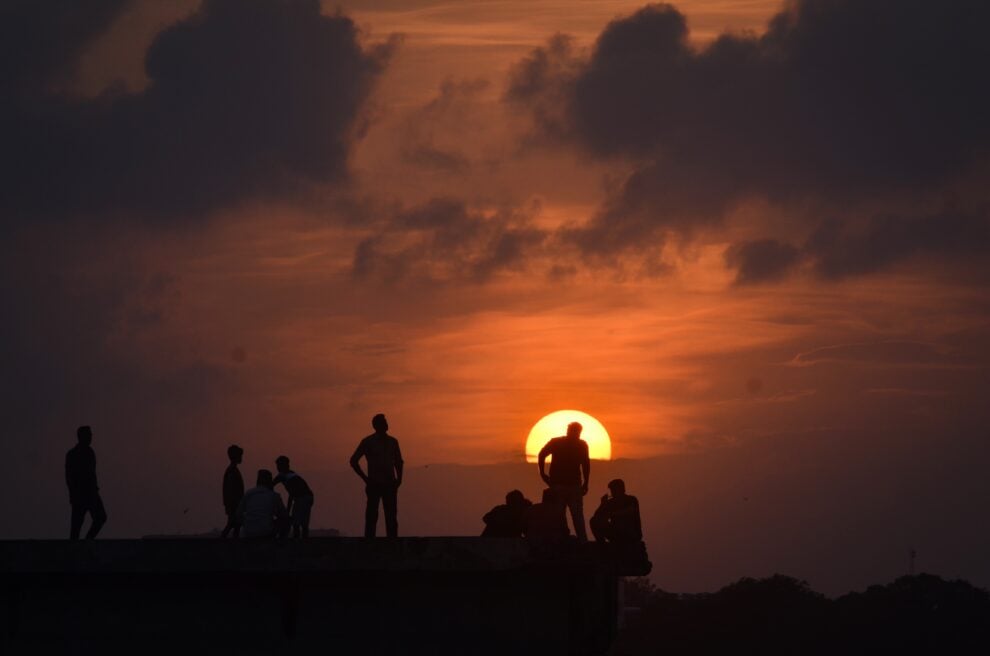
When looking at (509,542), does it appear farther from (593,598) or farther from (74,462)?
(74,462)

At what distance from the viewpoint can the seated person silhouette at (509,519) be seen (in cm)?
2116

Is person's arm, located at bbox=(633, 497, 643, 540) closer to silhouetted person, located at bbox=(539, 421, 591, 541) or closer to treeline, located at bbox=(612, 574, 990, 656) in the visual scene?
silhouetted person, located at bbox=(539, 421, 591, 541)

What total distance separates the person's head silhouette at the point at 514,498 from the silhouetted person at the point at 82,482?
5654 millimetres

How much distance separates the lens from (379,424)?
2164cm

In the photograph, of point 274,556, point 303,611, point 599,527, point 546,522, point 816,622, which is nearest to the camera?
point 274,556

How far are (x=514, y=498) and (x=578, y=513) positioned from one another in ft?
3.36

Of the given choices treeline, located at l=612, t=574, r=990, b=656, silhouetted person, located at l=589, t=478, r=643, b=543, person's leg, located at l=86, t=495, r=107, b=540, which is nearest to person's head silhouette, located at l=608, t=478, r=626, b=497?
silhouetted person, located at l=589, t=478, r=643, b=543

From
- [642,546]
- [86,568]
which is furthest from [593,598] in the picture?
[86,568]

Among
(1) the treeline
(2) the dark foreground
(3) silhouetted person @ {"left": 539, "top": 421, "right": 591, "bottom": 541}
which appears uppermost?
(1) the treeline

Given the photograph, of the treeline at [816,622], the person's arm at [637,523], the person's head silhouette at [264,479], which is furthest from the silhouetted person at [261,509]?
the treeline at [816,622]

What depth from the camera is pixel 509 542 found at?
1978 centimetres

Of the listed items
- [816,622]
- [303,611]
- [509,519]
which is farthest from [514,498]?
Result: [816,622]

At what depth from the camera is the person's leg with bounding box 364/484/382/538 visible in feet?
72.0

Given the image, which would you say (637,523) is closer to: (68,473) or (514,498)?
(514,498)
